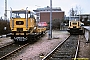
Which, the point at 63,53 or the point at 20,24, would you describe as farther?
the point at 20,24

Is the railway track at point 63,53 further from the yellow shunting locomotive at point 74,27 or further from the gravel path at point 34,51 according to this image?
the yellow shunting locomotive at point 74,27

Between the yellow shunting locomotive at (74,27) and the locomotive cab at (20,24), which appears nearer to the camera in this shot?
the locomotive cab at (20,24)

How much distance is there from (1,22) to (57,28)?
23.8 meters

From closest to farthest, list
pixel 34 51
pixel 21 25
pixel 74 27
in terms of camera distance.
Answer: pixel 34 51
pixel 21 25
pixel 74 27

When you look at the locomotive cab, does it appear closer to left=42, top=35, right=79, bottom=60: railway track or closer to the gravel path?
the gravel path

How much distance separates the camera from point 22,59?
456 inches

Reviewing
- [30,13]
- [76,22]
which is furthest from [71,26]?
[30,13]

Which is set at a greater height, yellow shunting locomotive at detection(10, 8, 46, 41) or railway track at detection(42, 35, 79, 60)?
yellow shunting locomotive at detection(10, 8, 46, 41)

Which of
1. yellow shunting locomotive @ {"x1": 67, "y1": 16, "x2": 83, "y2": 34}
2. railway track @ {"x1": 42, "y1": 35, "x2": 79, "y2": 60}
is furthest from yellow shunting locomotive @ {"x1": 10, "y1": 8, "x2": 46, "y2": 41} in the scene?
yellow shunting locomotive @ {"x1": 67, "y1": 16, "x2": 83, "y2": 34}

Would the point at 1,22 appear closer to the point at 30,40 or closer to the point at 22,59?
the point at 30,40

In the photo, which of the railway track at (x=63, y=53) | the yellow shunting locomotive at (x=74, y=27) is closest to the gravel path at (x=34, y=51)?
the railway track at (x=63, y=53)

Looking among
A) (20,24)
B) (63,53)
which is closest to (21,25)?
(20,24)

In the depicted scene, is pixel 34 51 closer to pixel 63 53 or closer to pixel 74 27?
pixel 63 53

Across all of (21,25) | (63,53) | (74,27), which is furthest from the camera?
(74,27)
